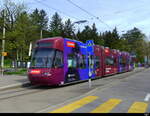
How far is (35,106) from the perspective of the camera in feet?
26.9

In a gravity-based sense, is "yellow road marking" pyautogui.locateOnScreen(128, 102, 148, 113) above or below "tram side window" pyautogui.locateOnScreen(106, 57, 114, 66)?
below

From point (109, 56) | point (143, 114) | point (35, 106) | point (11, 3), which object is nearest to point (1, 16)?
point (11, 3)

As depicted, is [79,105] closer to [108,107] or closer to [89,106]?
[89,106]

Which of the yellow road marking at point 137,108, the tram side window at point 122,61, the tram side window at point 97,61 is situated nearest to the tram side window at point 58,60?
the yellow road marking at point 137,108

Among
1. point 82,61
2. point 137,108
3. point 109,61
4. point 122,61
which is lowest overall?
point 137,108

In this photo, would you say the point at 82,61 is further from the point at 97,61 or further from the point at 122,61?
the point at 122,61

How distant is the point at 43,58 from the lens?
1388 cm

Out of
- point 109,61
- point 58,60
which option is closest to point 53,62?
point 58,60

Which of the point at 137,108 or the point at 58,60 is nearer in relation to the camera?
the point at 137,108

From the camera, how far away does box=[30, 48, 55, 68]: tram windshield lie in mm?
13680

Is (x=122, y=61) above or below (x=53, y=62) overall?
above

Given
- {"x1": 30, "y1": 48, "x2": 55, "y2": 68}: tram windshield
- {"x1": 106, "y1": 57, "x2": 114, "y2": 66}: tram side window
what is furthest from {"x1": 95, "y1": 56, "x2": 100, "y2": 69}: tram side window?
{"x1": 30, "y1": 48, "x2": 55, "y2": 68}: tram windshield

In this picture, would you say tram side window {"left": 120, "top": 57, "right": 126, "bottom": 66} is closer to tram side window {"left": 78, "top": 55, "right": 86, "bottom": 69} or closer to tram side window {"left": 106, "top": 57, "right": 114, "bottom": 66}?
tram side window {"left": 106, "top": 57, "right": 114, "bottom": 66}

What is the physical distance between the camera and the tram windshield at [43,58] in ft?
44.9
